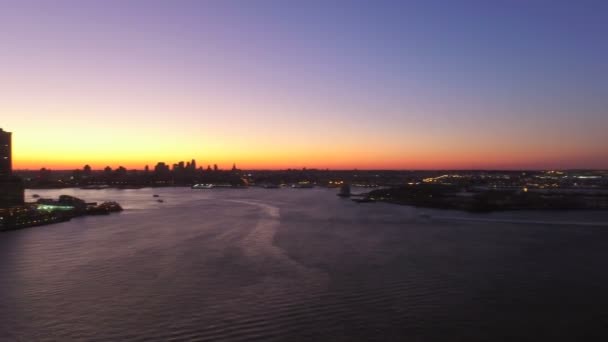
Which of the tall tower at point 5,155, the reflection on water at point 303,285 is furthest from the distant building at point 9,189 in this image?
the reflection on water at point 303,285

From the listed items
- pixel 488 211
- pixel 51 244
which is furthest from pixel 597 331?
pixel 488 211

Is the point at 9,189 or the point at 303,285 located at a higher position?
the point at 9,189

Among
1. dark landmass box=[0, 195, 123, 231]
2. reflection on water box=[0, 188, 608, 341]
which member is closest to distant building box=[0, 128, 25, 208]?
dark landmass box=[0, 195, 123, 231]

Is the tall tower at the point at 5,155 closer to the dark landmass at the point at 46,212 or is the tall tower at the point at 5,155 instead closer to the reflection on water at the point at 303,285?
the dark landmass at the point at 46,212

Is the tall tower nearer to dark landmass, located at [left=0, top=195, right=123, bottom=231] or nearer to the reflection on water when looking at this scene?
dark landmass, located at [left=0, top=195, right=123, bottom=231]

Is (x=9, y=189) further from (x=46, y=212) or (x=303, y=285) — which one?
(x=303, y=285)

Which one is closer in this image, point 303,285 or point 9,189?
point 303,285

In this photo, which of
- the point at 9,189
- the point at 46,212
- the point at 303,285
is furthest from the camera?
the point at 9,189

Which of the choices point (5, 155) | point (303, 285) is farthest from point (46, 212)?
point (303, 285)
